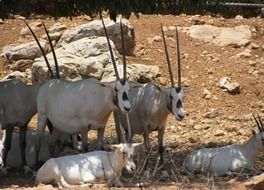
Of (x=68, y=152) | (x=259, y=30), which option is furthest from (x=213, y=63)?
(x=68, y=152)

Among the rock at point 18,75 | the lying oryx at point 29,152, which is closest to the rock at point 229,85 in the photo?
the rock at point 18,75

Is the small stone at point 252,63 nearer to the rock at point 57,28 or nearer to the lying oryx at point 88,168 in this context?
the rock at point 57,28

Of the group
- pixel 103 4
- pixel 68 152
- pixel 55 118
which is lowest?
pixel 68 152

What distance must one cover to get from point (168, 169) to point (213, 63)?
645 centimetres

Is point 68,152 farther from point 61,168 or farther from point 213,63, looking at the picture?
point 213,63

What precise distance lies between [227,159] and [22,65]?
787cm

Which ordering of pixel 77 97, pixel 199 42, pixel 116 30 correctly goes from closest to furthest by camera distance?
pixel 77 97
pixel 116 30
pixel 199 42

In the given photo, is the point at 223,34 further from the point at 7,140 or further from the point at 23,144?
the point at 7,140

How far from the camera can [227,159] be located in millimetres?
11078

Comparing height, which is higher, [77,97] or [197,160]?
[77,97]

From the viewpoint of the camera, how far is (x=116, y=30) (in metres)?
17.3

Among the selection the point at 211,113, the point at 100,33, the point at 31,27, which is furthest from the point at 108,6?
the point at 31,27

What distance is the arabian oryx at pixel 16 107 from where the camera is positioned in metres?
11.5

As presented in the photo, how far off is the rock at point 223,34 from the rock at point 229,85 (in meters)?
1.86
